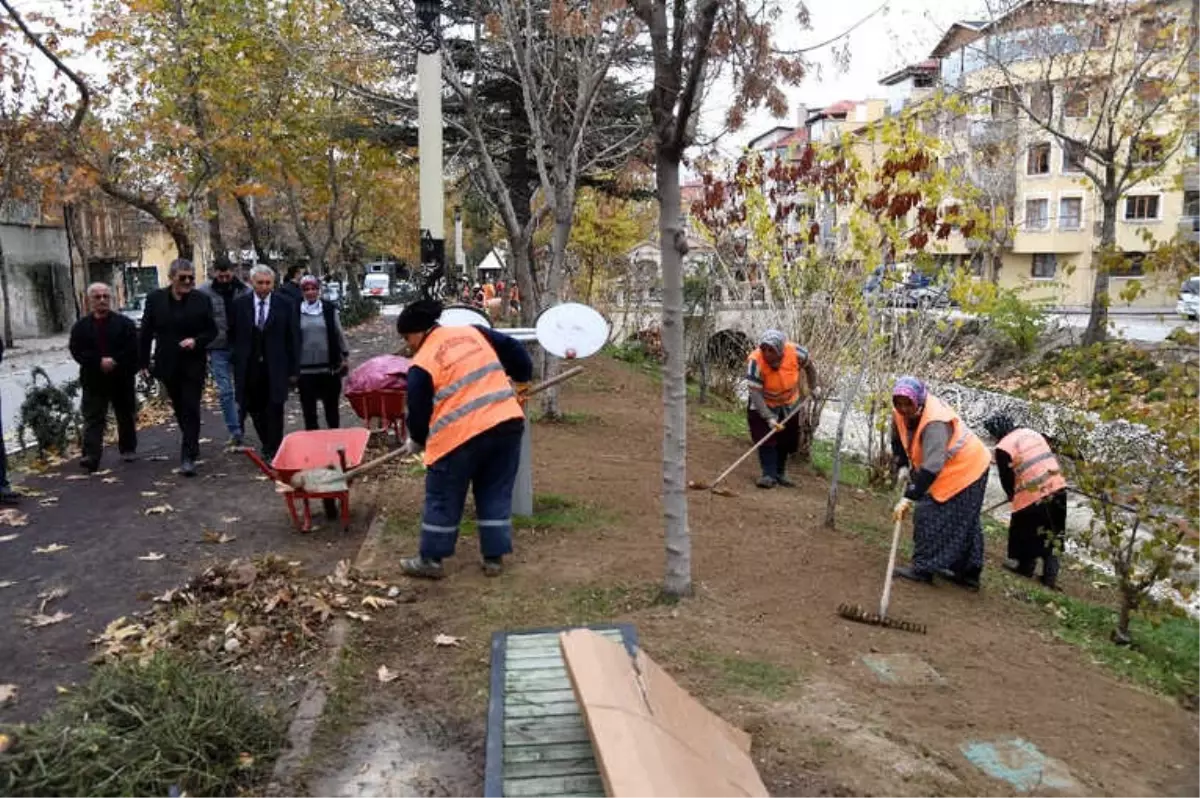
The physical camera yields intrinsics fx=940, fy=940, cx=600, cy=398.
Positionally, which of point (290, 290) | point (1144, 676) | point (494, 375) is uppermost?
point (290, 290)

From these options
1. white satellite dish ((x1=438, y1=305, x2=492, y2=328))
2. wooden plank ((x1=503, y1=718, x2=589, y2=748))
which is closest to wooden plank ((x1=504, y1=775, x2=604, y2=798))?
wooden plank ((x1=503, y1=718, x2=589, y2=748))

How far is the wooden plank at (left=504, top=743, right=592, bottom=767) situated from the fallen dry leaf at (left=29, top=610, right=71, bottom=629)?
2845 millimetres

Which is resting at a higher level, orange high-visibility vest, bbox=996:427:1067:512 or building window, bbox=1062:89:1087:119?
building window, bbox=1062:89:1087:119

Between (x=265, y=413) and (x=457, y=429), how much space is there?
3816 millimetres

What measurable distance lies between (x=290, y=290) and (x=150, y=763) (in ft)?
18.4

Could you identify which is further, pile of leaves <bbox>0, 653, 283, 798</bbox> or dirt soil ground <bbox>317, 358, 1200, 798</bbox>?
dirt soil ground <bbox>317, 358, 1200, 798</bbox>

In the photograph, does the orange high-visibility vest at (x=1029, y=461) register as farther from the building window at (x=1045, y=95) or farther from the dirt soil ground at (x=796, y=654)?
the building window at (x=1045, y=95)

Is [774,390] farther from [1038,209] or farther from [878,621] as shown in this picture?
[1038,209]

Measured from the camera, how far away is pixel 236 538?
640 centimetres

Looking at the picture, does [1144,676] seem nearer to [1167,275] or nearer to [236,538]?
[1167,275]

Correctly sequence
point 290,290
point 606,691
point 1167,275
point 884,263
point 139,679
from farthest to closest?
point 290,290 → point 884,263 → point 1167,275 → point 139,679 → point 606,691

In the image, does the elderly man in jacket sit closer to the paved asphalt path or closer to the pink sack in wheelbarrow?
the paved asphalt path

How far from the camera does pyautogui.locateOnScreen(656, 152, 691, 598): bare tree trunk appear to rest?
187 inches

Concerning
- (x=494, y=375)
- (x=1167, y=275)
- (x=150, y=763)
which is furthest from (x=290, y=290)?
(x=1167, y=275)
